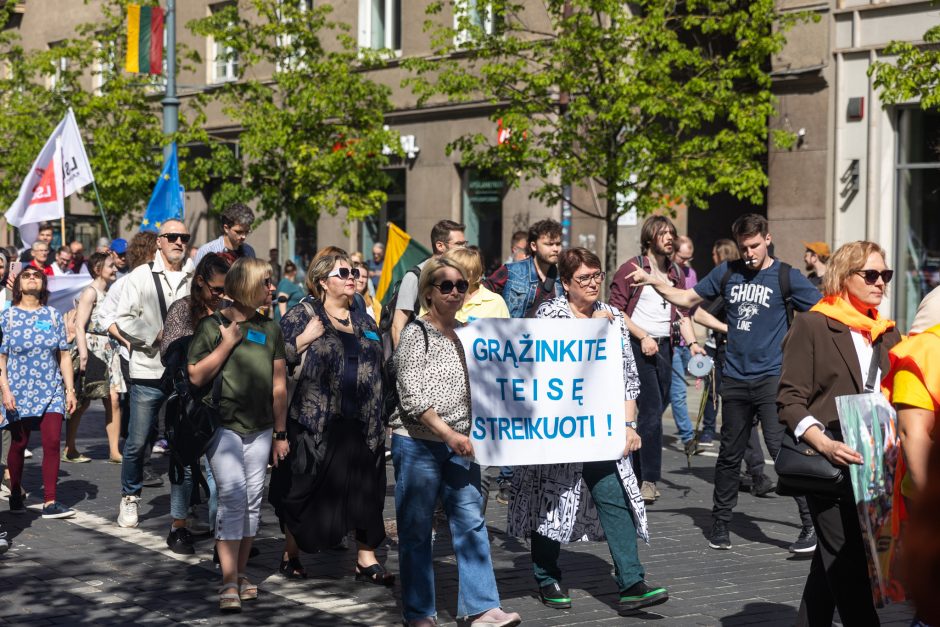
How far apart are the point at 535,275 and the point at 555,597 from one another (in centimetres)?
345

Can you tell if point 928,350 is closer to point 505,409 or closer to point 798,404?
point 798,404

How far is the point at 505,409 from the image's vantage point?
6.63 metres

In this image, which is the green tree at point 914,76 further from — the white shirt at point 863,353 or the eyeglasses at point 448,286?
the eyeglasses at point 448,286

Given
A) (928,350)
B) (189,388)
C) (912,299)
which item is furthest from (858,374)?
(912,299)

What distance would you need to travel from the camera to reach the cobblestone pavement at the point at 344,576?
264 inches

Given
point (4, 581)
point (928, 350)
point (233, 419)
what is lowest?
point (4, 581)

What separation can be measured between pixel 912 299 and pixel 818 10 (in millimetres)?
4661

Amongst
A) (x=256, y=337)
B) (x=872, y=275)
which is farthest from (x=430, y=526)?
(x=872, y=275)

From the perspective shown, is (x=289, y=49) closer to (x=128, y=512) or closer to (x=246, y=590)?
(x=128, y=512)

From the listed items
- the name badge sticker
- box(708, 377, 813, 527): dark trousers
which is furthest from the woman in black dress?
box(708, 377, 813, 527): dark trousers

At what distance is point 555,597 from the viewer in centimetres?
680

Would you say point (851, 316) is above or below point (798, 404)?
above

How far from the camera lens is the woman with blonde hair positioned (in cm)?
691

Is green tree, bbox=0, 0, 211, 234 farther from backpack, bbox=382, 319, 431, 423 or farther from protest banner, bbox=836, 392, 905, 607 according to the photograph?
protest banner, bbox=836, 392, 905, 607
